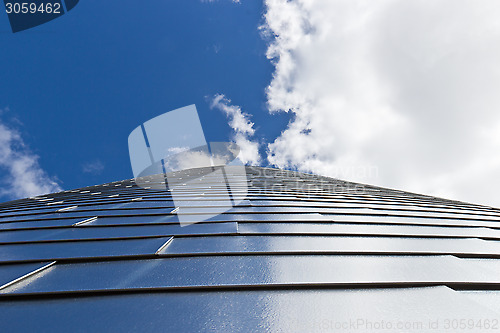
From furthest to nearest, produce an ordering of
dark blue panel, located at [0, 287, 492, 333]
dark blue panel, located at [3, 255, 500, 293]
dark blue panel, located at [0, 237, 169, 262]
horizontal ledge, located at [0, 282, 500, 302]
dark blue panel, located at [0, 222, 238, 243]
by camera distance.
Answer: dark blue panel, located at [0, 222, 238, 243]
dark blue panel, located at [0, 237, 169, 262]
dark blue panel, located at [3, 255, 500, 293]
horizontal ledge, located at [0, 282, 500, 302]
dark blue panel, located at [0, 287, 492, 333]

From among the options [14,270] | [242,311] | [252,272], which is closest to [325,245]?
[252,272]

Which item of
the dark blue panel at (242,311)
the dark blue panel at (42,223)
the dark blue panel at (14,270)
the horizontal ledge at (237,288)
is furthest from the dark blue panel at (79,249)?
the dark blue panel at (42,223)

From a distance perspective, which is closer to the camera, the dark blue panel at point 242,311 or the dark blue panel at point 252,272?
the dark blue panel at point 242,311

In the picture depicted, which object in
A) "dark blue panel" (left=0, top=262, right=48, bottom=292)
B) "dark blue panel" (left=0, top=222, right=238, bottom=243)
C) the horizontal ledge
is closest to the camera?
the horizontal ledge

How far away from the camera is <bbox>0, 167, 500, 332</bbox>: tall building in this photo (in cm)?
159

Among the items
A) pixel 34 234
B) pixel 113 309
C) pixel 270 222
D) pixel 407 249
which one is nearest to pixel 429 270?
pixel 407 249

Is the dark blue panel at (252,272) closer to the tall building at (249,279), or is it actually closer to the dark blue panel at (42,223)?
the tall building at (249,279)

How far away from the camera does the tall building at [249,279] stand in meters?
1.59

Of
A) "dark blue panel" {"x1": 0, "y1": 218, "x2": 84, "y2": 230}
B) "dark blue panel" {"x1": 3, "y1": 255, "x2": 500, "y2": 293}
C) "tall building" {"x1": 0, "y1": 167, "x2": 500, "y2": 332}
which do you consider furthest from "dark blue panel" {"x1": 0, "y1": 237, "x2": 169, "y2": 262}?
"dark blue panel" {"x1": 0, "y1": 218, "x2": 84, "y2": 230}

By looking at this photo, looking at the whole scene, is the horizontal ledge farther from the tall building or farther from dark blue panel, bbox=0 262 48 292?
dark blue panel, bbox=0 262 48 292

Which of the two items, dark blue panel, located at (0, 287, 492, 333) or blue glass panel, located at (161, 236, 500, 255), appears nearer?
dark blue panel, located at (0, 287, 492, 333)

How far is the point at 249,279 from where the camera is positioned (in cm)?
207

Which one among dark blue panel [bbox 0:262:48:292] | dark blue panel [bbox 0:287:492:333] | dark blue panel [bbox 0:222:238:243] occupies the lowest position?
dark blue panel [bbox 0:287:492:333]

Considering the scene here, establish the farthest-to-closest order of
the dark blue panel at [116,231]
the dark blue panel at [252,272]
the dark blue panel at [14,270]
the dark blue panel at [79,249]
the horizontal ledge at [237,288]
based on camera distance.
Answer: the dark blue panel at [116,231]
the dark blue panel at [79,249]
the dark blue panel at [14,270]
the dark blue panel at [252,272]
the horizontal ledge at [237,288]
